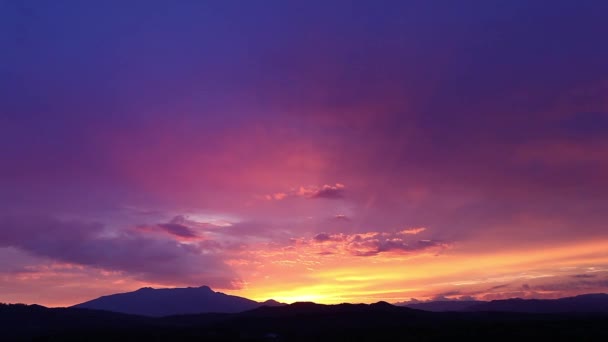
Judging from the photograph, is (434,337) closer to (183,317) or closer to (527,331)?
(527,331)

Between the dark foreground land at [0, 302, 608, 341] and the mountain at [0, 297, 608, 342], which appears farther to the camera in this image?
the mountain at [0, 297, 608, 342]

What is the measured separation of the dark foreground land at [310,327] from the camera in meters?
70.6

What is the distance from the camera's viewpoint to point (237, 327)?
101 meters

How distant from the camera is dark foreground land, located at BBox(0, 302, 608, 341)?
70.6m

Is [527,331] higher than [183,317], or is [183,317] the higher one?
[183,317]

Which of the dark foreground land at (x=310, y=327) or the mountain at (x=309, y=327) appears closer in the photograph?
the dark foreground land at (x=310, y=327)

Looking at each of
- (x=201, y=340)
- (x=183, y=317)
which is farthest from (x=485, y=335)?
(x=183, y=317)

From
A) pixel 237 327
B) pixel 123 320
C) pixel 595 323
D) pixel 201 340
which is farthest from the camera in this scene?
pixel 123 320

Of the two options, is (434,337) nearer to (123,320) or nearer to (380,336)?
(380,336)

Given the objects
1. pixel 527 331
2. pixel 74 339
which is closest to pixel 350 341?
pixel 527 331

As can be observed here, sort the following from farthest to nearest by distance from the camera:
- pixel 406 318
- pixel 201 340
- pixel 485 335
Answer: pixel 406 318, pixel 201 340, pixel 485 335

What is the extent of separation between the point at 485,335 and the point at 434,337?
617 centimetres

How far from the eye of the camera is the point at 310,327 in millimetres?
97625

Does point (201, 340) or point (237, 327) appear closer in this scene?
point (201, 340)
